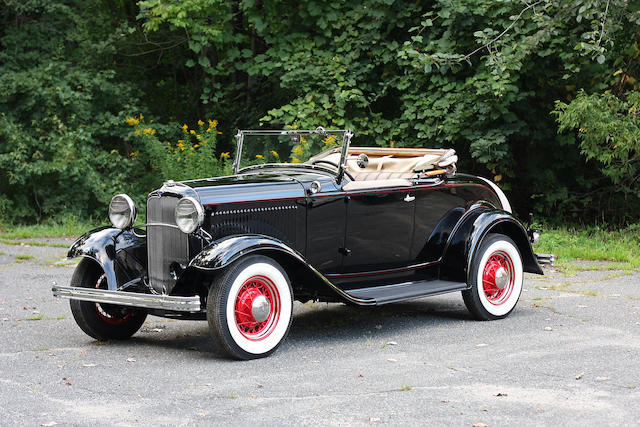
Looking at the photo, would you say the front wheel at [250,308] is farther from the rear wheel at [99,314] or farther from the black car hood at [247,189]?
the rear wheel at [99,314]

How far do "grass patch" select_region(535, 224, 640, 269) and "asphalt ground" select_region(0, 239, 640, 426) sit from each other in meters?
2.62

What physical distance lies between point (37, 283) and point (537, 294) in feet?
18.1

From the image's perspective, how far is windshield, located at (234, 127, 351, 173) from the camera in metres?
7.08

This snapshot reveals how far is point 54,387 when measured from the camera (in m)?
5.07

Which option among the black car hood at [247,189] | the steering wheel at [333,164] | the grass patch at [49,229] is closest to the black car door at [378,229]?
the steering wheel at [333,164]

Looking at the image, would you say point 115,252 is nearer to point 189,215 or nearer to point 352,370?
point 189,215

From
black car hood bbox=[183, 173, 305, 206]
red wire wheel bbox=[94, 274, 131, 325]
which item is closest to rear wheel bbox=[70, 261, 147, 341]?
red wire wheel bbox=[94, 274, 131, 325]

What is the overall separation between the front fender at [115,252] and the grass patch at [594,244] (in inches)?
241

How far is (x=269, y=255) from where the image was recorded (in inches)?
237

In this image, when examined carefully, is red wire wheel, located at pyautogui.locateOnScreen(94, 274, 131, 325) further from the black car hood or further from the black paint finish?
the black car hood

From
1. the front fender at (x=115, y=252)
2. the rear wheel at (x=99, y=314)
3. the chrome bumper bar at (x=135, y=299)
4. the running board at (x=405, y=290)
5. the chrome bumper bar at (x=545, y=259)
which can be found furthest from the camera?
the chrome bumper bar at (x=545, y=259)

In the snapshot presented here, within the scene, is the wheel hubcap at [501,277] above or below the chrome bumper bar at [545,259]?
below

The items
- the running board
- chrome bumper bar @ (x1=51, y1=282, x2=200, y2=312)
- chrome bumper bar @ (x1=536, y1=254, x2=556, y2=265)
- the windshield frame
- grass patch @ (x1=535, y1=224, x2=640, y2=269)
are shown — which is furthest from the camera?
grass patch @ (x1=535, y1=224, x2=640, y2=269)

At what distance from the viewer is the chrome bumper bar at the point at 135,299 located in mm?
5488
